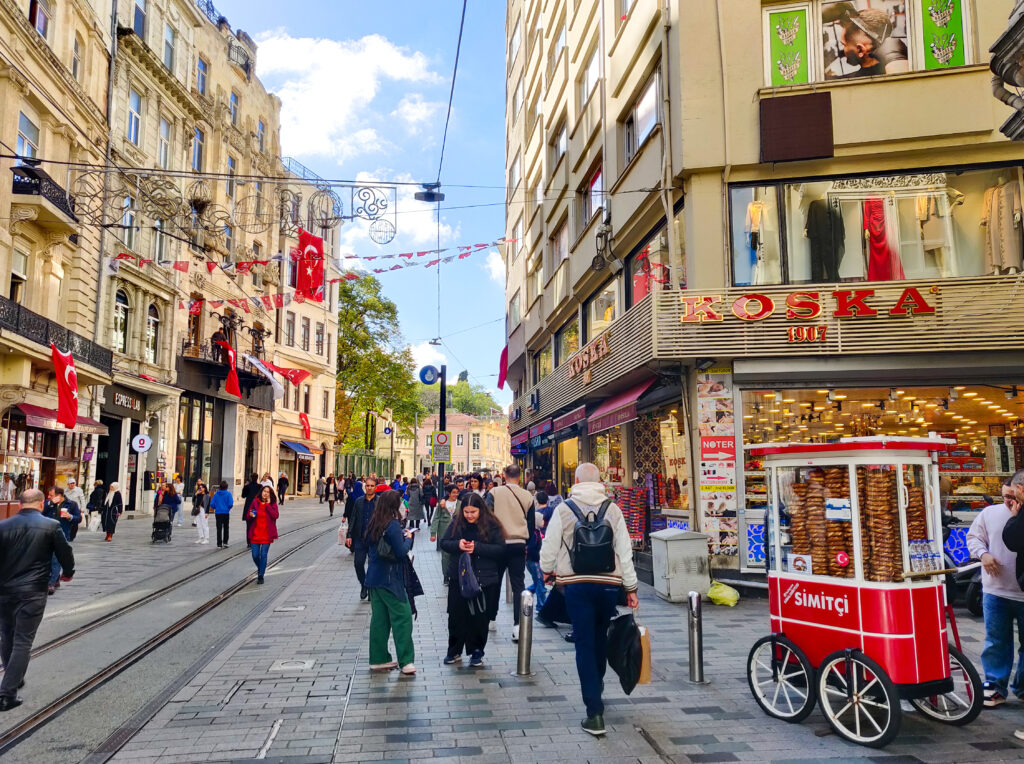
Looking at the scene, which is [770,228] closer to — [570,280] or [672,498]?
[672,498]

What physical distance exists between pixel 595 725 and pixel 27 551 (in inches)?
181

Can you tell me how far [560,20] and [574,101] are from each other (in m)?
4.28

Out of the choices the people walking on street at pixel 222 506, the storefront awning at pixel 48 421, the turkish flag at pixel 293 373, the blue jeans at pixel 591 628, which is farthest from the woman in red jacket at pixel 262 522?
the turkish flag at pixel 293 373

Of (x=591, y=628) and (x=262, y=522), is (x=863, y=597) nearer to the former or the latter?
(x=591, y=628)

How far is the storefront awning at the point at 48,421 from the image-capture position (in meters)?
20.5

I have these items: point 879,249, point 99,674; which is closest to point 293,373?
point 879,249

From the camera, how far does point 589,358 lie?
59.5ft

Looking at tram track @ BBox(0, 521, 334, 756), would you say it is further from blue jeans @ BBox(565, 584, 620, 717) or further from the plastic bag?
the plastic bag

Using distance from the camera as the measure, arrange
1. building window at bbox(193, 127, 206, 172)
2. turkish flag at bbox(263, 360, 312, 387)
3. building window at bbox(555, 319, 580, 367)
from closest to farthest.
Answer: building window at bbox(555, 319, 580, 367) → building window at bbox(193, 127, 206, 172) → turkish flag at bbox(263, 360, 312, 387)

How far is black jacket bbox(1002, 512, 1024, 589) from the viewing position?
5.55 m

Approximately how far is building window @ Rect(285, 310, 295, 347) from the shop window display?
36.7 meters

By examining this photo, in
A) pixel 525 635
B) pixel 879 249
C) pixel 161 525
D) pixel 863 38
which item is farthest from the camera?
pixel 161 525

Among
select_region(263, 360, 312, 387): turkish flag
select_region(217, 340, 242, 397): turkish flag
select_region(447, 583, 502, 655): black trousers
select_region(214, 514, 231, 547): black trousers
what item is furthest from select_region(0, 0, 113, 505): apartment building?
select_region(447, 583, 502, 655): black trousers

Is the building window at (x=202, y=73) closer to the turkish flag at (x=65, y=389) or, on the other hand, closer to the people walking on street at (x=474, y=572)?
the turkish flag at (x=65, y=389)
